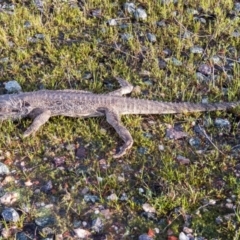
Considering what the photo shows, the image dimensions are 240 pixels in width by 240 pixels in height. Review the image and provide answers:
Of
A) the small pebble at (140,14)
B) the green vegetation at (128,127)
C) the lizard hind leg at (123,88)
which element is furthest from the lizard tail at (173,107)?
the small pebble at (140,14)

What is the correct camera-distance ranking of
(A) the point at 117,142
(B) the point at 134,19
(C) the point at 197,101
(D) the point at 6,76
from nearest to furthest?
(A) the point at 117,142
(C) the point at 197,101
(D) the point at 6,76
(B) the point at 134,19

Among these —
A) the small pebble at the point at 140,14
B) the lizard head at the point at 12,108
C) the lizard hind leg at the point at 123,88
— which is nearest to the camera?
the lizard head at the point at 12,108

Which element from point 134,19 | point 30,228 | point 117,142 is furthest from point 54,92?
point 134,19

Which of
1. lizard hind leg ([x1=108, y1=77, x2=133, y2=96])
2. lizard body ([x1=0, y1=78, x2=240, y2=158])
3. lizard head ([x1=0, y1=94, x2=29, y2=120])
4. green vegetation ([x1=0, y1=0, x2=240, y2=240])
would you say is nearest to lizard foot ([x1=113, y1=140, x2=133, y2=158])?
green vegetation ([x1=0, y1=0, x2=240, y2=240])

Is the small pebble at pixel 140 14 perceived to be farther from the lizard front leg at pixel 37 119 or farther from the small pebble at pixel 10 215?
the small pebble at pixel 10 215

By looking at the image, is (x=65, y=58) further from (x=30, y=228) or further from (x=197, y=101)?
(x=30, y=228)
